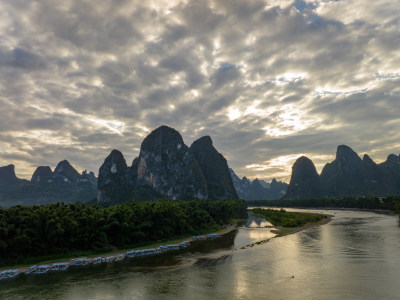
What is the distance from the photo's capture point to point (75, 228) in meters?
39.8

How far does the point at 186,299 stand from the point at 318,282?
44.6 feet

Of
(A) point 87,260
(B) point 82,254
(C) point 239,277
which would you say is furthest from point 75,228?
(C) point 239,277

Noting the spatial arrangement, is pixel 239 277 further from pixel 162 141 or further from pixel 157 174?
pixel 162 141

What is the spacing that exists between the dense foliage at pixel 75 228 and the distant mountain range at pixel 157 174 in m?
104

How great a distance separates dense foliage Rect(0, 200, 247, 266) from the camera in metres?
34.6

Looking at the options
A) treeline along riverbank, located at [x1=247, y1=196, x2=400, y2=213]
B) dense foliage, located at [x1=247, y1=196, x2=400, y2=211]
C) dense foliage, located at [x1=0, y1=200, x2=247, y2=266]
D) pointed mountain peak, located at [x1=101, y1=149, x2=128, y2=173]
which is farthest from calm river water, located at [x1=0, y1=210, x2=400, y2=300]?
pointed mountain peak, located at [x1=101, y1=149, x2=128, y2=173]

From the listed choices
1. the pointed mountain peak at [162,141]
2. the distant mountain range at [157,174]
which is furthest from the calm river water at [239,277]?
the pointed mountain peak at [162,141]

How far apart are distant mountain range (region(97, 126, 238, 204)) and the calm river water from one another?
118961mm

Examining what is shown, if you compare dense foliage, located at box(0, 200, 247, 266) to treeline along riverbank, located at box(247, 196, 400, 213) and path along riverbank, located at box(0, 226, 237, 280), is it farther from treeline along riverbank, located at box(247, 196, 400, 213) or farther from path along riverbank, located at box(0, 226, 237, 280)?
treeline along riverbank, located at box(247, 196, 400, 213)

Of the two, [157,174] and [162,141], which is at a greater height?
[162,141]

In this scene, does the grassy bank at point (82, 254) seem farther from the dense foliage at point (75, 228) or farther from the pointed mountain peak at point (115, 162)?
the pointed mountain peak at point (115, 162)

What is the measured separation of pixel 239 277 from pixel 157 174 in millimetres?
138333

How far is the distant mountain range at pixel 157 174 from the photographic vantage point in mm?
156500

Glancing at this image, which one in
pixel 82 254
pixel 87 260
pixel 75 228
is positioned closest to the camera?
pixel 87 260
